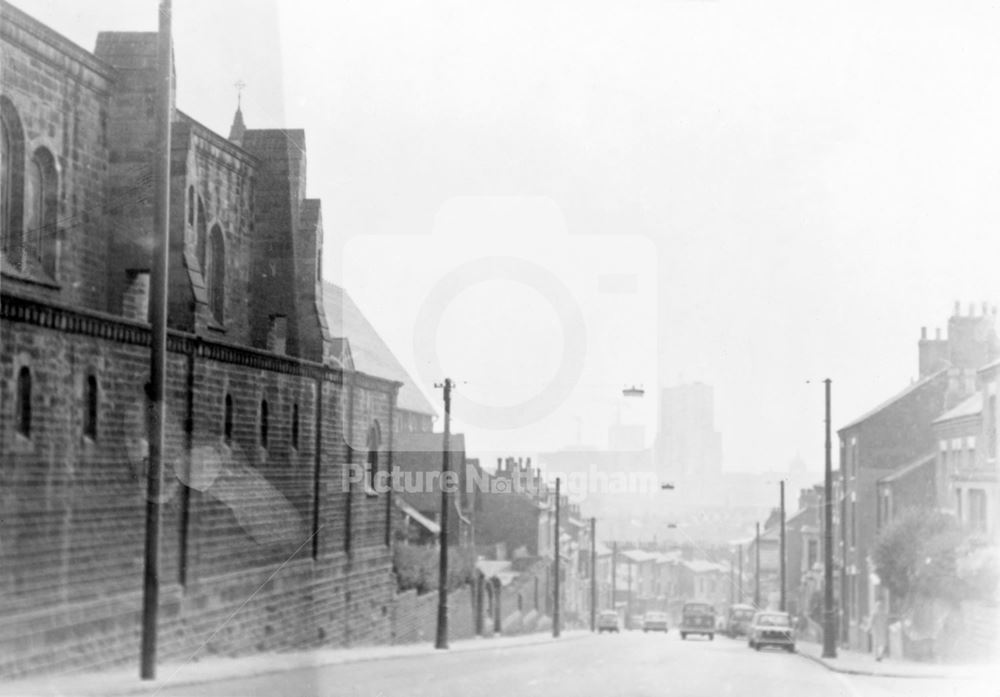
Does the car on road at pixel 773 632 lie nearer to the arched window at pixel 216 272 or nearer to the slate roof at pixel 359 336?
the slate roof at pixel 359 336

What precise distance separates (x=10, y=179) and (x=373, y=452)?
Result: 19.5 m

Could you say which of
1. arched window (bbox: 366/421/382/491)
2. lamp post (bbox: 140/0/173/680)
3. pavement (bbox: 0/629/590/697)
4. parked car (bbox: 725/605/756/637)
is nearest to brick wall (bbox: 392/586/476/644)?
arched window (bbox: 366/421/382/491)

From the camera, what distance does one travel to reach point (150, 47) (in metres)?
26.7

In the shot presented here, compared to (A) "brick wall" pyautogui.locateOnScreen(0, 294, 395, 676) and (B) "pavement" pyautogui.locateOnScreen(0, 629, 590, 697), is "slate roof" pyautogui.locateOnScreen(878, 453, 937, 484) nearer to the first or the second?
(A) "brick wall" pyautogui.locateOnScreen(0, 294, 395, 676)

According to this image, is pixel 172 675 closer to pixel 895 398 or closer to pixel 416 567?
pixel 416 567

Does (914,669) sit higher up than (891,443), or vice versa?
(891,443)

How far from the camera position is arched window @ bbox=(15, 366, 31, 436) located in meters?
19.1

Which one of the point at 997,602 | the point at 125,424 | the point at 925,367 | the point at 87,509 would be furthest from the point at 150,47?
the point at 925,367

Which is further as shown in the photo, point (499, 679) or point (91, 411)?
point (499, 679)

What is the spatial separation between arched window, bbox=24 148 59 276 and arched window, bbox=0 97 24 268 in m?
0.25

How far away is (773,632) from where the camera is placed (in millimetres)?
43969

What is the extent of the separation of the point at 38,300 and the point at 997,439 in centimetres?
2622

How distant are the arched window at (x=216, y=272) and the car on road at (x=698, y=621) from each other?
33.7m

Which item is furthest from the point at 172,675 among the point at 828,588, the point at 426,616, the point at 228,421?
the point at 426,616
